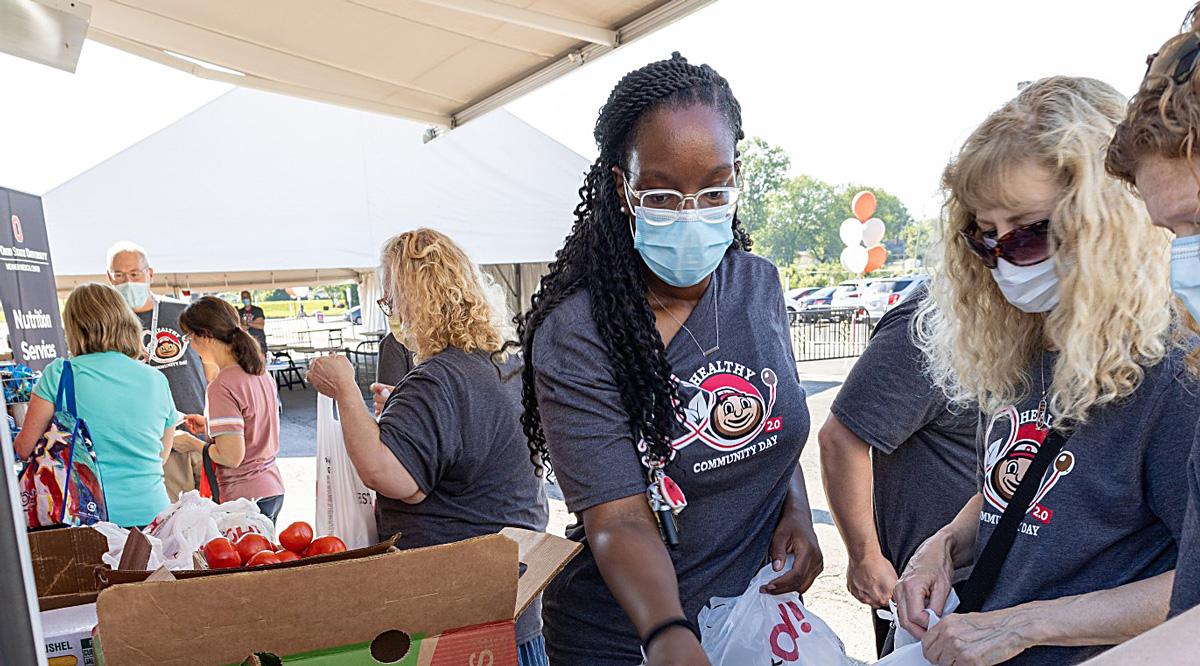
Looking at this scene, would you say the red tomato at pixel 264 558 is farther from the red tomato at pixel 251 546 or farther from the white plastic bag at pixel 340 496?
the white plastic bag at pixel 340 496

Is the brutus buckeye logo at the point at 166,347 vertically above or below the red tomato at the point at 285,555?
above

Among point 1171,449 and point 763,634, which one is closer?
point 1171,449

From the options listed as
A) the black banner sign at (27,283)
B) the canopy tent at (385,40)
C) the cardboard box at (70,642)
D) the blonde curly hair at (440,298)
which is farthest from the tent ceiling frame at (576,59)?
the cardboard box at (70,642)

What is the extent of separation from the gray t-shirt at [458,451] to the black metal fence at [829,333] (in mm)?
15238

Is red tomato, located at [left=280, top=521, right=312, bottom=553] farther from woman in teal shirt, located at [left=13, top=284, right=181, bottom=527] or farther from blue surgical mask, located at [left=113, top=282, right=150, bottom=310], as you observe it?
blue surgical mask, located at [left=113, top=282, right=150, bottom=310]

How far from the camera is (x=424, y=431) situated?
2066mm

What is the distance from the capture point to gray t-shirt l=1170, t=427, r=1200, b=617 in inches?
33.5

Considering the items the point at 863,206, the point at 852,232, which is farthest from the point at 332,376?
the point at 852,232

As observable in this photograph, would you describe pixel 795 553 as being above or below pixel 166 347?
below

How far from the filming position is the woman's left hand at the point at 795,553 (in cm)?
142

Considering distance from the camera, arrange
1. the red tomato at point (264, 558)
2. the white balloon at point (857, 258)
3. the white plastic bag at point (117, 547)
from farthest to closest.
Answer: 1. the white balloon at point (857, 258)
2. the white plastic bag at point (117, 547)
3. the red tomato at point (264, 558)

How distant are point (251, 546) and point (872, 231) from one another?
15.0 meters

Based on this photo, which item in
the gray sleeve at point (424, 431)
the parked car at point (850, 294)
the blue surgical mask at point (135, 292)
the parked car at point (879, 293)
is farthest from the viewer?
the parked car at point (850, 294)

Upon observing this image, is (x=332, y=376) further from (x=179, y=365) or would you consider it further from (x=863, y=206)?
(x=863, y=206)
